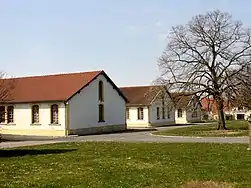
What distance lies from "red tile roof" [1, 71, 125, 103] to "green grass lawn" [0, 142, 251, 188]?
26.6 metres

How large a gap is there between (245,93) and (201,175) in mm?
34166

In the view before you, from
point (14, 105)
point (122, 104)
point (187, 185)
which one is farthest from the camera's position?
point (122, 104)

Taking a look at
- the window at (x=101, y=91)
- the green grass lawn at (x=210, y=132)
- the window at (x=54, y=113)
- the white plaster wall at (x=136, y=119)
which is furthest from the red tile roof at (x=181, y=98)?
the white plaster wall at (x=136, y=119)

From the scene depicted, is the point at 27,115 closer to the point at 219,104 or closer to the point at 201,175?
the point at 219,104

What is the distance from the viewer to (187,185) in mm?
12070

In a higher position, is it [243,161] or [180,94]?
[180,94]

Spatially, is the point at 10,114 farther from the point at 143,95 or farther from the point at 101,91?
the point at 143,95

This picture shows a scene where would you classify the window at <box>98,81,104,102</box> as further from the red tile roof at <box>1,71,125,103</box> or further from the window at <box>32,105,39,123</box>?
the window at <box>32,105,39,123</box>

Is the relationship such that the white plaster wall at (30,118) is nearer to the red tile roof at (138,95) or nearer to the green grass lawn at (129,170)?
the red tile roof at (138,95)

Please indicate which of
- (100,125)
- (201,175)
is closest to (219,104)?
(100,125)

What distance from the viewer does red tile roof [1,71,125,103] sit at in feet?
156

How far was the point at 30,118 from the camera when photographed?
4850cm

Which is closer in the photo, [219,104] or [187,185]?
[187,185]

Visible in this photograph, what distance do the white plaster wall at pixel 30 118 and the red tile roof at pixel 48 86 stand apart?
0.69 m
